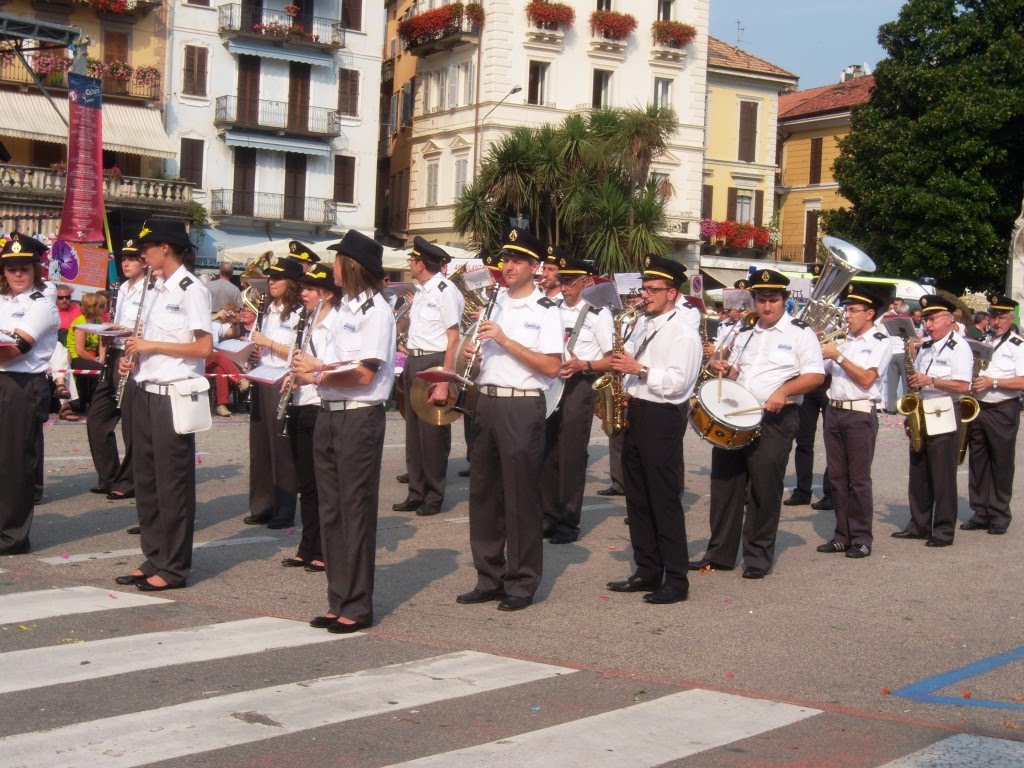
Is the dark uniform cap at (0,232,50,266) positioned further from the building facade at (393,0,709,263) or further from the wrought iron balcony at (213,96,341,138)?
the building facade at (393,0,709,263)

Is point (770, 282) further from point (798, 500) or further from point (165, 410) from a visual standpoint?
point (798, 500)

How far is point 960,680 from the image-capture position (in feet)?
23.2

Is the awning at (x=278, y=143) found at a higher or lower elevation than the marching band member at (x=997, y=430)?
higher

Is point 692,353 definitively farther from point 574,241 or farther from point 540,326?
point 574,241

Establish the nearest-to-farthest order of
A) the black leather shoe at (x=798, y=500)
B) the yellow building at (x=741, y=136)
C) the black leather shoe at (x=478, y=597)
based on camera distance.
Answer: the black leather shoe at (x=478, y=597)
the black leather shoe at (x=798, y=500)
the yellow building at (x=741, y=136)

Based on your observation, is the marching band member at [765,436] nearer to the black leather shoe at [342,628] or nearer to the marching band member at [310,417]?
the marching band member at [310,417]

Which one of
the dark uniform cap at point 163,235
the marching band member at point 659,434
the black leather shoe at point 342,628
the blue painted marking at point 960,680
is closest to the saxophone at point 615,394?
the marching band member at point 659,434

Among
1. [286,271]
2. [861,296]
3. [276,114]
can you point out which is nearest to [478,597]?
[286,271]

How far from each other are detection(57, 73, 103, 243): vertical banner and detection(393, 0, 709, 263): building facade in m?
27.1

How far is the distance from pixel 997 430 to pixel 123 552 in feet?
24.1

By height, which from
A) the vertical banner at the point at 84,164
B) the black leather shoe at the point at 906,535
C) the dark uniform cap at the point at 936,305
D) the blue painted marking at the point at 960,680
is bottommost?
the blue painted marking at the point at 960,680

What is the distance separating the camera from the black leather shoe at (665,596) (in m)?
8.60

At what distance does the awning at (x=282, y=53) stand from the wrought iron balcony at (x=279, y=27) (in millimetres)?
192

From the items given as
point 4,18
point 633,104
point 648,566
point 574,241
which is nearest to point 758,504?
point 648,566
